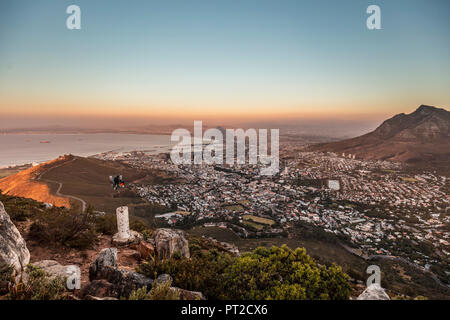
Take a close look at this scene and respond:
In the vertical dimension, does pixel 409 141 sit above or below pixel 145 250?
above

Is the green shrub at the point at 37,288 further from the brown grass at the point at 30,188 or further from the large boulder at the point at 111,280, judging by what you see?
the brown grass at the point at 30,188

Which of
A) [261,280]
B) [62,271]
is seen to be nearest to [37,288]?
[62,271]

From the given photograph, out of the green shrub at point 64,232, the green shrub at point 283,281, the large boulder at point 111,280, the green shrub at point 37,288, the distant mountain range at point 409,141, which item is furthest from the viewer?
the distant mountain range at point 409,141

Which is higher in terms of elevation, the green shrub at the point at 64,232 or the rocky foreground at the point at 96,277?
the rocky foreground at the point at 96,277

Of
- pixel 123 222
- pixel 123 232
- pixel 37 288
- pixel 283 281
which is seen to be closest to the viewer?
pixel 37 288

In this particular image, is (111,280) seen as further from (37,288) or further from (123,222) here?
(123,222)

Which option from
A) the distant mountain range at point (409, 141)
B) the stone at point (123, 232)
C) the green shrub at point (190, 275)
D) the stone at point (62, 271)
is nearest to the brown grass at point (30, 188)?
the stone at point (123, 232)
